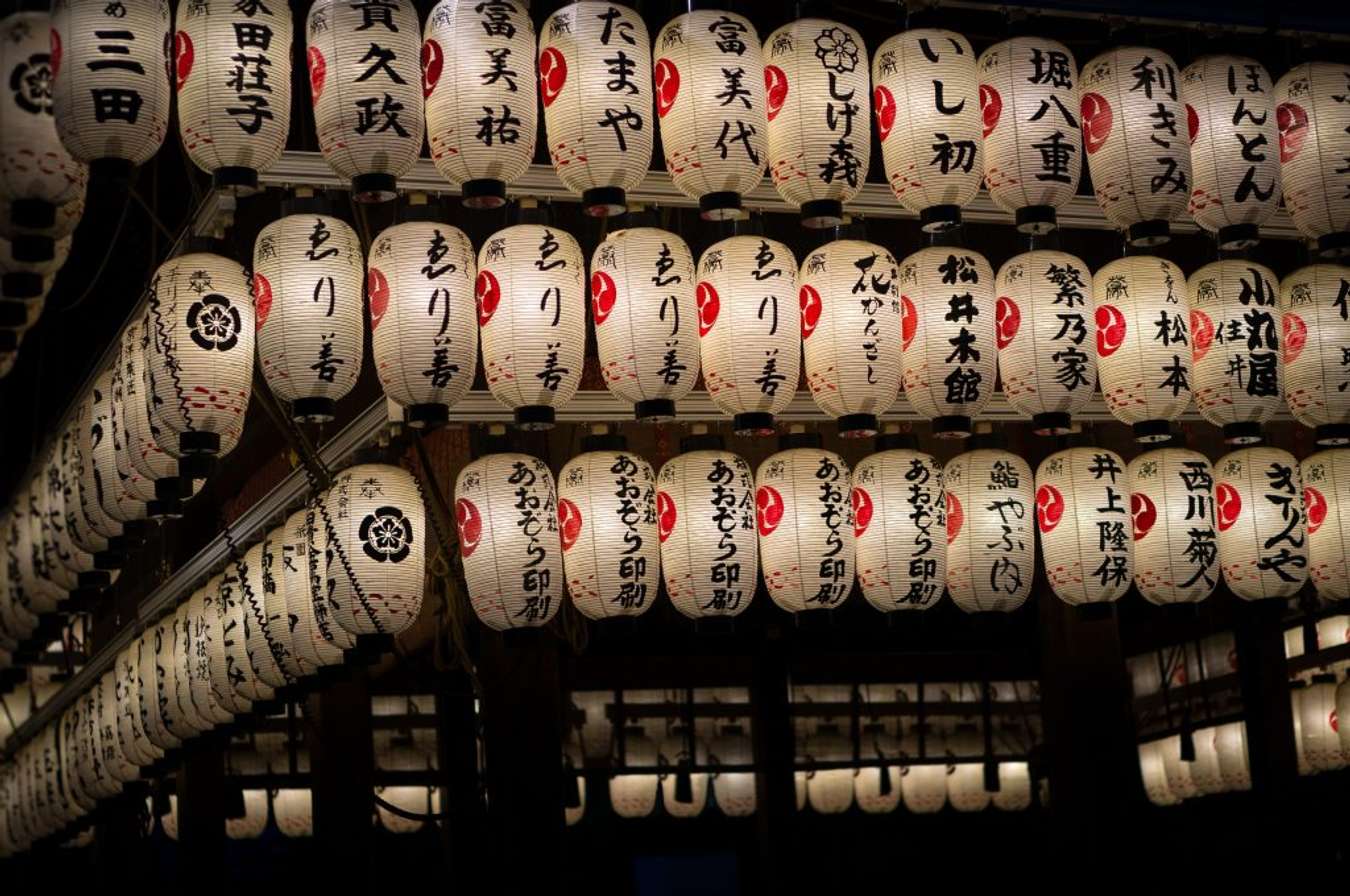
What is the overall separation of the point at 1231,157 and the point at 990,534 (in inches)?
76.2

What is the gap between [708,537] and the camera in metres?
7.31

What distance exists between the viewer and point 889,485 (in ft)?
24.9

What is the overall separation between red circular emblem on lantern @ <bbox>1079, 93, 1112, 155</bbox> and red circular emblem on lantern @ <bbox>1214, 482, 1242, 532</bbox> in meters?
1.86

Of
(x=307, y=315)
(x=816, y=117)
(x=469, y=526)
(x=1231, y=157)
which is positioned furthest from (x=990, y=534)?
(x=307, y=315)

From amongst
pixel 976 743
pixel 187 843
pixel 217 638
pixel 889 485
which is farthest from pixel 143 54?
pixel 976 743

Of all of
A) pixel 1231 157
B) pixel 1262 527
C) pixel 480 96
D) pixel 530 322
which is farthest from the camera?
pixel 1262 527

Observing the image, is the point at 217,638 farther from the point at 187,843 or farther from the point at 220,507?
the point at 187,843

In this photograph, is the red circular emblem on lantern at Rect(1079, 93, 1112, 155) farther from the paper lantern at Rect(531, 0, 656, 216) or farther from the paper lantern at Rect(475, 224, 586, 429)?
the paper lantern at Rect(475, 224, 586, 429)

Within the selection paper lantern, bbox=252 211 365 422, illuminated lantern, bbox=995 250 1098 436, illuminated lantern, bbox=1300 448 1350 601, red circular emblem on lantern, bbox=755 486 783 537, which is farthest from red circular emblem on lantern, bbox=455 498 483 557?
illuminated lantern, bbox=1300 448 1350 601

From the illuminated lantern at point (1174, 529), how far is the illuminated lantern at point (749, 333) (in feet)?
6.31

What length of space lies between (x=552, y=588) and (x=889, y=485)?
5.24 feet

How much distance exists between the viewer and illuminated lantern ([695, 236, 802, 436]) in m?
6.88

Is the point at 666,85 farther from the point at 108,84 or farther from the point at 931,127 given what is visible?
the point at 108,84

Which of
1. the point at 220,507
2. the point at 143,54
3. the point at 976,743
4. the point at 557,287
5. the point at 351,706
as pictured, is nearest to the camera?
the point at 143,54
